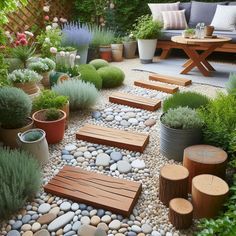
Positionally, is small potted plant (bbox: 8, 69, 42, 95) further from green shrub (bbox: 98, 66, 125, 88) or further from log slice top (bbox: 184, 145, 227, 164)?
log slice top (bbox: 184, 145, 227, 164)

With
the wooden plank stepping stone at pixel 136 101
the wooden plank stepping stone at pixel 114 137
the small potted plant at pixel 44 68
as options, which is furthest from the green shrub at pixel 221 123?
the small potted plant at pixel 44 68

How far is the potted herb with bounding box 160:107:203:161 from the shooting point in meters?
2.26

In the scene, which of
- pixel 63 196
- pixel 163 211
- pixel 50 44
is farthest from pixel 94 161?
pixel 50 44

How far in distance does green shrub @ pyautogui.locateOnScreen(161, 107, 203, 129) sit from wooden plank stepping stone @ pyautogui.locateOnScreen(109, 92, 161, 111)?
98cm

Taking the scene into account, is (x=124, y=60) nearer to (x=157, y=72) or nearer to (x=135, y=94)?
(x=157, y=72)

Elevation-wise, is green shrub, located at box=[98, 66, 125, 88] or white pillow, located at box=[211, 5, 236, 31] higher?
white pillow, located at box=[211, 5, 236, 31]

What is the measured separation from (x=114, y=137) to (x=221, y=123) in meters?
0.93

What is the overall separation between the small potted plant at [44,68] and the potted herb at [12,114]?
3.56 feet

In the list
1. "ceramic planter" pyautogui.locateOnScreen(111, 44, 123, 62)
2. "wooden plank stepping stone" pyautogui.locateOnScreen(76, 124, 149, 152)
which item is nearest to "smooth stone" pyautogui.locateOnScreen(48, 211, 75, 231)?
"wooden plank stepping stone" pyautogui.locateOnScreen(76, 124, 149, 152)

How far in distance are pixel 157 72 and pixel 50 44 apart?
174cm

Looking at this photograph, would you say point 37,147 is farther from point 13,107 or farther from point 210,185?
point 210,185

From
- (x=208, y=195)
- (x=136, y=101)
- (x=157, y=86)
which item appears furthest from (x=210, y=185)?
(x=157, y=86)

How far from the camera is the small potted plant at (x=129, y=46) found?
5.73 meters

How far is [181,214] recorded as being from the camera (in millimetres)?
1681
